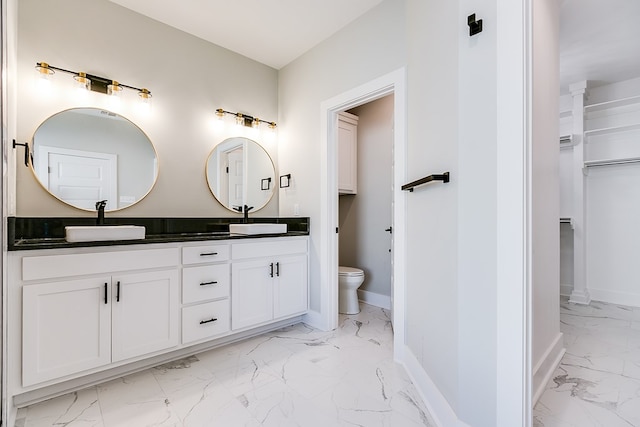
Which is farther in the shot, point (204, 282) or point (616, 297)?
point (616, 297)

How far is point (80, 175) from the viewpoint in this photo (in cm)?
212

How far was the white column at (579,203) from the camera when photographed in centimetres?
345

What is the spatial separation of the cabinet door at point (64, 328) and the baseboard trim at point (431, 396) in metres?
1.81

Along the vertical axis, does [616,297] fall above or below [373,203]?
below

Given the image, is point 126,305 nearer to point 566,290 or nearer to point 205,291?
point 205,291

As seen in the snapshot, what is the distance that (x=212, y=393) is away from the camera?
169 centimetres

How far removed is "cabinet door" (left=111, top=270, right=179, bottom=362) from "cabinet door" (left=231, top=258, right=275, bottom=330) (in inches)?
17.2

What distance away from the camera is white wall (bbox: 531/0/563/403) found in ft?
5.15

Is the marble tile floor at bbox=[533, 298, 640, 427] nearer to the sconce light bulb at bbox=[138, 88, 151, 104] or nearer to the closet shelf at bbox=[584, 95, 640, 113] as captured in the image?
the closet shelf at bbox=[584, 95, 640, 113]

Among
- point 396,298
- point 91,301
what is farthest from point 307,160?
point 91,301

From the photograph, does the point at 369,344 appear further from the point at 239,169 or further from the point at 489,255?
the point at 239,169

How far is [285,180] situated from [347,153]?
85 cm

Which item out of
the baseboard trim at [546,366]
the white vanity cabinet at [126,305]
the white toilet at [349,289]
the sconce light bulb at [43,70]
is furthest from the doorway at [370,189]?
the sconce light bulb at [43,70]

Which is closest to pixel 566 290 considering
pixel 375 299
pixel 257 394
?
pixel 375 299
